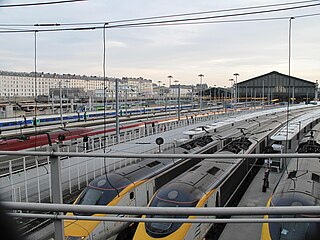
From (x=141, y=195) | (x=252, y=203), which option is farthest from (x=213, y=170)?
(x=252, y=203)

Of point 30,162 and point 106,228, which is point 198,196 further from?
point 30,162

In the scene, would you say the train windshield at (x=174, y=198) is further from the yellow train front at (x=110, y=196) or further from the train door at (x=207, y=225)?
the yellow train front at (x=110, y=196)

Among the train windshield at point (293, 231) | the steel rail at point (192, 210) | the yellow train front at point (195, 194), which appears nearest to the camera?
the steel rail at point (192, 210)

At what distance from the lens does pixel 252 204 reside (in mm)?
7680

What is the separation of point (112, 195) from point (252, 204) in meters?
3.73

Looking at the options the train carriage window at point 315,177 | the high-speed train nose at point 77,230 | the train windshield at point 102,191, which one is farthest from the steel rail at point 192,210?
the train carriage window at point 315,177

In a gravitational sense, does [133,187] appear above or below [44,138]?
below

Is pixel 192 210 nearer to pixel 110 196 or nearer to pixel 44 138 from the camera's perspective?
pixel 110 196

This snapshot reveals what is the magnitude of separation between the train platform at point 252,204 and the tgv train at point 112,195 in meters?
1.81

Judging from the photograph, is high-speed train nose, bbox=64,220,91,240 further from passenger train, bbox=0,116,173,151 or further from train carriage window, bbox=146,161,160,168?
passenger train, bbox=0,116,173,151

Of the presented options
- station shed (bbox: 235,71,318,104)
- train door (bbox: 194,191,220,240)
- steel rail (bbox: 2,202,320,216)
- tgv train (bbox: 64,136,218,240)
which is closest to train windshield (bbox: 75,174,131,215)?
tgv train (bbox: 64,136,218,240)

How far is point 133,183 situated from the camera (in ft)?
20.2

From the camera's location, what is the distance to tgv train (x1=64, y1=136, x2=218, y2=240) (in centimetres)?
511

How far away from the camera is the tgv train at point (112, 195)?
201 inches
